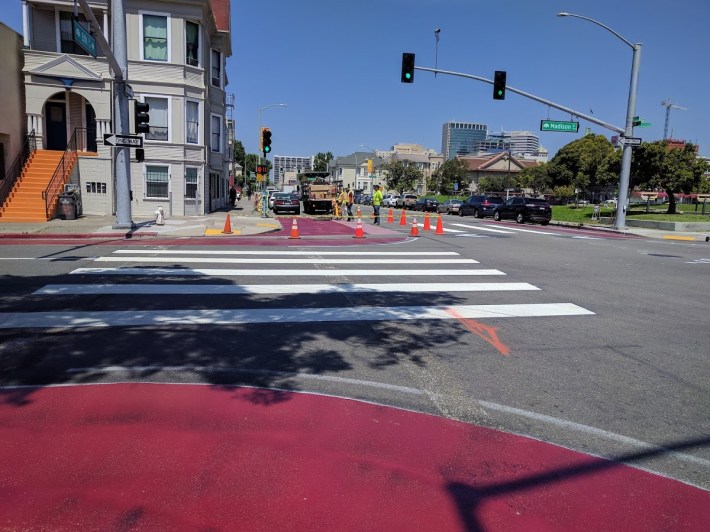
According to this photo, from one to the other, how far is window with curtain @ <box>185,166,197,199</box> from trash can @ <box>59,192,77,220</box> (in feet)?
19.1

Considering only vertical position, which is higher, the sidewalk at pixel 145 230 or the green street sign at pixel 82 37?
the green street sign at pixel 82 37

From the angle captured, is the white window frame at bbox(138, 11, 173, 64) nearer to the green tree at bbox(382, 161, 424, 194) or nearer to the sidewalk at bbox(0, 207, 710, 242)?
the sidewalk at bbox(0, 207, 710, 242)

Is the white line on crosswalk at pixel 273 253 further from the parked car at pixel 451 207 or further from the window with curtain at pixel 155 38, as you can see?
the parked car at pixel 451 207

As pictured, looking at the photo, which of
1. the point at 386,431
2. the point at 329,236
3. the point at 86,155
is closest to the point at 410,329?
the point at 386,431

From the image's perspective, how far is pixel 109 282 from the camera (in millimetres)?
9086

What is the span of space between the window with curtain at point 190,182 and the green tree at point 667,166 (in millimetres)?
27917

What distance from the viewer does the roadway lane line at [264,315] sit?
21.8 feet

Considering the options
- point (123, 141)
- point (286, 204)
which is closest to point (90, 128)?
point (123, 141)

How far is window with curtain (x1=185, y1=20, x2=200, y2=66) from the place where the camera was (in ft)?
82.2

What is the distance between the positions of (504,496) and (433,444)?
702 millimetres

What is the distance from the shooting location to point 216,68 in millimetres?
30016

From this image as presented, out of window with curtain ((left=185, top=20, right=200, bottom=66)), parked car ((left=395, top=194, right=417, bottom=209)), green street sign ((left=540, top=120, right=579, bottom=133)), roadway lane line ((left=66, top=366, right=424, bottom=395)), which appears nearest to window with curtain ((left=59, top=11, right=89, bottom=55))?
window with curtain ((left=185, top=20, right=200, bottom=66))

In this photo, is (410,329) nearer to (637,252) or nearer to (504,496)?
(504,496)

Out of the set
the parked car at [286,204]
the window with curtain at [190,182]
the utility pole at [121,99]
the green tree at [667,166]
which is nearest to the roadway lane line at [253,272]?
the utility pole at [121,99]
